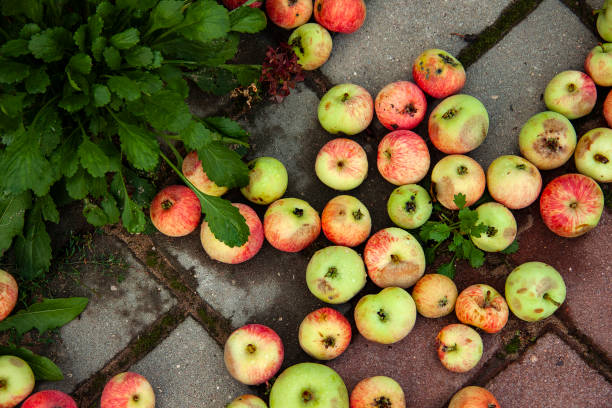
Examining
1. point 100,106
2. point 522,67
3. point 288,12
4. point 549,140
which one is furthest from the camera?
point 522,67

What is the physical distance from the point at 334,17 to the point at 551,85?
129 centimetres

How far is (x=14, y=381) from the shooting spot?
258 cm

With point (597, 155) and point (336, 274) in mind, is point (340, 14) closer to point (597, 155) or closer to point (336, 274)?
point (336, 274)

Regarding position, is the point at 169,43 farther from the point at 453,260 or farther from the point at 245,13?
the point at 453,260

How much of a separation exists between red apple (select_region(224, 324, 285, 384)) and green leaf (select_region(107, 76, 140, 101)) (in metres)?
1.26

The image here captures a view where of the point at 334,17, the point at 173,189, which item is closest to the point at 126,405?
the point at 173,189

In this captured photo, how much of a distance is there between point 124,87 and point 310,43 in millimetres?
1088

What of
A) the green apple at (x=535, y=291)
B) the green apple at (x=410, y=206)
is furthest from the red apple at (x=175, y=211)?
the green apple at (x=535, y=291)

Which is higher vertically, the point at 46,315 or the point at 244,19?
the point at 244,19

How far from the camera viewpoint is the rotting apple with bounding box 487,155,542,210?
275 cm

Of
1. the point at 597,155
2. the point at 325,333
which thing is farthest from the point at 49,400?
the point at 597,155

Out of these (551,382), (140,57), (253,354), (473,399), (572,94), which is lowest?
(253,354)

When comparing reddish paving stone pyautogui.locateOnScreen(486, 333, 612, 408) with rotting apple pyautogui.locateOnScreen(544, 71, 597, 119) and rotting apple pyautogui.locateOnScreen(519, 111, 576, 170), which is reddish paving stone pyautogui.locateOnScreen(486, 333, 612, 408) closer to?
rotting apple pyautogui.locateOnScreen(519, 111, 576, 170)

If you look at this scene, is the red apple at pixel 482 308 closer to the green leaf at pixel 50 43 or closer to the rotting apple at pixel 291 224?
the rotting apple at pixel 291 224
